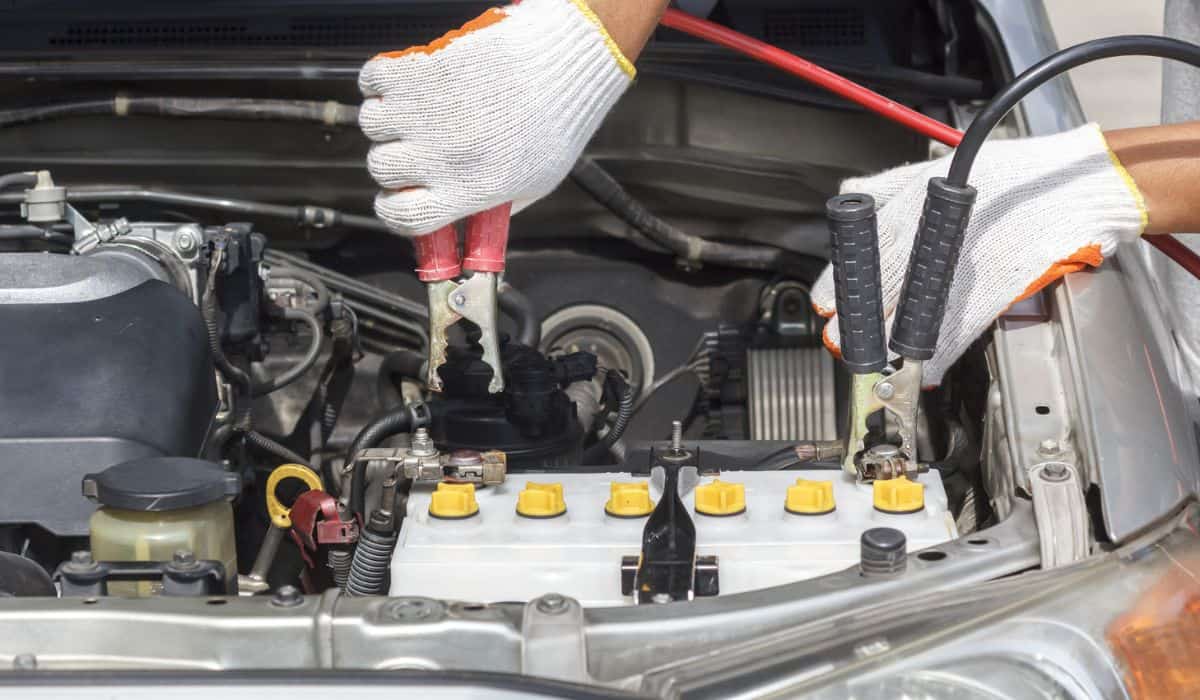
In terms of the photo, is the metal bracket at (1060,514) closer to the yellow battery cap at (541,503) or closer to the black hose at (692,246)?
the yellow battery cap at (541,503)

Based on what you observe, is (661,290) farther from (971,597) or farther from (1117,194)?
(971,597)

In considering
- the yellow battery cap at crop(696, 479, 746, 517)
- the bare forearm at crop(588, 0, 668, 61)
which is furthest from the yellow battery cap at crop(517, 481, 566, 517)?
the bare forearm at crop(588, 0, 668, 61)

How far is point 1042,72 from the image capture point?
1249mm

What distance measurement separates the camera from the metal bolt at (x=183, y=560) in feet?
3.60

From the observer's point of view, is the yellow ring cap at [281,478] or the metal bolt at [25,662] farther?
the yellow ring cap at [281,478]

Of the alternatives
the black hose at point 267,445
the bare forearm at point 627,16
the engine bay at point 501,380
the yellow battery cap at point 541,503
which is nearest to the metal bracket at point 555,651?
the engine bay at point 501,380

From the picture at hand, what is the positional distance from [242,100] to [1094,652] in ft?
4.46

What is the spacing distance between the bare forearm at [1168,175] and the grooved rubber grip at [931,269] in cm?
31

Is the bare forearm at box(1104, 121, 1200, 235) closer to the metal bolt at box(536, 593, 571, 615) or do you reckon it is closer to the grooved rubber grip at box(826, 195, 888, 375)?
the grooved rubber grip at box(826, 195, 888, 375)

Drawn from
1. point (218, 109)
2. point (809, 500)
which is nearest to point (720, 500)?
point (809, 500)

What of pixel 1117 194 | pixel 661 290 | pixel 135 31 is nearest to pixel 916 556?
pixel 1117 194

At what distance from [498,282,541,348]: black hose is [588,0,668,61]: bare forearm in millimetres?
636

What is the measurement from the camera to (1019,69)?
65.1 inches

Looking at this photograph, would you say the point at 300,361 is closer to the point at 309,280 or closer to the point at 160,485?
the point at 309,280
